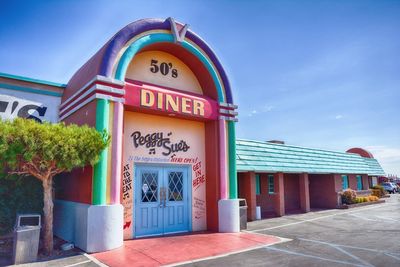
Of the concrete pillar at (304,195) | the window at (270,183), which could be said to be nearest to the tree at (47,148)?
the window at (270,183)

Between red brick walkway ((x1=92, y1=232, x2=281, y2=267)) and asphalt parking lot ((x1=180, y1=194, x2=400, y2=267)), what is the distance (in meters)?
0.58

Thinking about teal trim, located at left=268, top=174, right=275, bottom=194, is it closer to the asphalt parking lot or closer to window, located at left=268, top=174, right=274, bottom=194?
window, located at left=268, top=174, right=274, bottom=194

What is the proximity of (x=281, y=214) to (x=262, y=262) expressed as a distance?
394 inches

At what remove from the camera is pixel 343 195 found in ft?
72.2

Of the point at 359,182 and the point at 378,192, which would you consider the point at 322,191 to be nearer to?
the point at 359,182

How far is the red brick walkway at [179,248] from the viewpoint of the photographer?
7943mm

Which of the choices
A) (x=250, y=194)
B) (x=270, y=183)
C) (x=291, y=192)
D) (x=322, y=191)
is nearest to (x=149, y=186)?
(x=250, y=194)

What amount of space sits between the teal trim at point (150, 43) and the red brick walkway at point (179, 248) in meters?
5.26

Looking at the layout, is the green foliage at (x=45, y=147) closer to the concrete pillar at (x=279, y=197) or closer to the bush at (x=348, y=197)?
the concrete pillar at (x=279, y=197)

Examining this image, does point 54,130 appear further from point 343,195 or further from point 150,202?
point 343,195

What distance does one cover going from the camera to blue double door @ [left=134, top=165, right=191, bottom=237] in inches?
425

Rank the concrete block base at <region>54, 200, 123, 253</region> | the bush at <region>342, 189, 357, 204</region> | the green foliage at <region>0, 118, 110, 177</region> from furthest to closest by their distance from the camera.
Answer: the bush at <region>342, 189, 357, 204</region> < the concrete block base at <region>54, 200, 123, 253</region> < the green foliage at <region>0, 118, 110, 177</region>

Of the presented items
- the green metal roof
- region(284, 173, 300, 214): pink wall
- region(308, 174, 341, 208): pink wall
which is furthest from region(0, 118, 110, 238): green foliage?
region(308, 174, 341, 208): pink wall

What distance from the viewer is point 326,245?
378 inches
